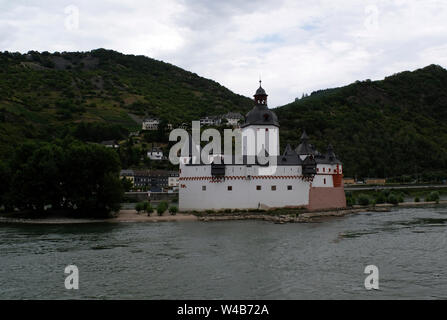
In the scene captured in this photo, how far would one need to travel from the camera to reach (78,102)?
14712cm

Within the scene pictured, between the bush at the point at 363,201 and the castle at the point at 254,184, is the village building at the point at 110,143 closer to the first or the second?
the castle at the point at 254,184

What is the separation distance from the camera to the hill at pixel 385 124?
108 meters

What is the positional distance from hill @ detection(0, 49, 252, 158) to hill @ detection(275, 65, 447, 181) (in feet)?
130

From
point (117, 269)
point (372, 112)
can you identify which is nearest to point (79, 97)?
point (372, 112)

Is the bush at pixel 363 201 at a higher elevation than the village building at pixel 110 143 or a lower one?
lower

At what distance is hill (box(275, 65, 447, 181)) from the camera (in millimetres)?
108500

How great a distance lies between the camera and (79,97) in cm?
15700

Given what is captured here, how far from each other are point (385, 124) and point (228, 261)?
4755 inches

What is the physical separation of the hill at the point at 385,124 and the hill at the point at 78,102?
3949 cm

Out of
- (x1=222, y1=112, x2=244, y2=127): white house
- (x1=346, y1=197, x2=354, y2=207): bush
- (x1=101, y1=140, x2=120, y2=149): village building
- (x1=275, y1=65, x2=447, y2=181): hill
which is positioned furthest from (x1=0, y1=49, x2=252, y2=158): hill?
(x1=346, y1=197, x2=354, y2=207): bush

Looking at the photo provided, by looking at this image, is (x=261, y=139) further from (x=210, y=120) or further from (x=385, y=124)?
(x=385, y=124)

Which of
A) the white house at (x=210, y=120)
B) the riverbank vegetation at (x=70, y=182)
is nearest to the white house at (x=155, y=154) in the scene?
the white house at (x=210, y=120)

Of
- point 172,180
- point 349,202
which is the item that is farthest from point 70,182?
point 172,180
